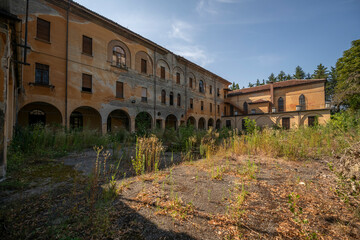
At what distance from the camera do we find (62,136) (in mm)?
7359

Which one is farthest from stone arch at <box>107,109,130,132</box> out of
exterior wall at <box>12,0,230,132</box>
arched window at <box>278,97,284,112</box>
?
arched window at <box>278,97,284,112</box>

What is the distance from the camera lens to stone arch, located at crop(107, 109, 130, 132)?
51.9ft

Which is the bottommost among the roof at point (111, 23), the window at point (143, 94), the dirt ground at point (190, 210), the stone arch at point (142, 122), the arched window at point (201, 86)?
the dirt ground at point (190, 210)

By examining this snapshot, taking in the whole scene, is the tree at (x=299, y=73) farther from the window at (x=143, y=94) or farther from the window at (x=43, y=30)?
the window at (x=43, y=30)

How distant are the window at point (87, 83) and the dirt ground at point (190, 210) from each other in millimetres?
11233

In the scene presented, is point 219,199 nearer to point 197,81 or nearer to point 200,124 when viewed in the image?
point 197,81

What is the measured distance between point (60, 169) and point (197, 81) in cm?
2215

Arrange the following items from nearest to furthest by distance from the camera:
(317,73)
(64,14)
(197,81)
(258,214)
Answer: (258,214) → (64,14) → (197,81) → (317,73)

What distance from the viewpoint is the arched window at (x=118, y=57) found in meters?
14.8

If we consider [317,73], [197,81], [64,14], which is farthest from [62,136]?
[317,73]

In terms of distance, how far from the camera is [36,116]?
12156 millimetres

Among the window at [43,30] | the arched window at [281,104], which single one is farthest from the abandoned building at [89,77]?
the arched window at [281,104]

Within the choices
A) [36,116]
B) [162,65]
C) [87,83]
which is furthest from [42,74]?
[162,65]

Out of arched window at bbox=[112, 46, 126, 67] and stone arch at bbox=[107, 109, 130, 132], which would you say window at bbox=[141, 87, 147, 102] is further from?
arched window at bbox=[112, 46, 126, 67]
